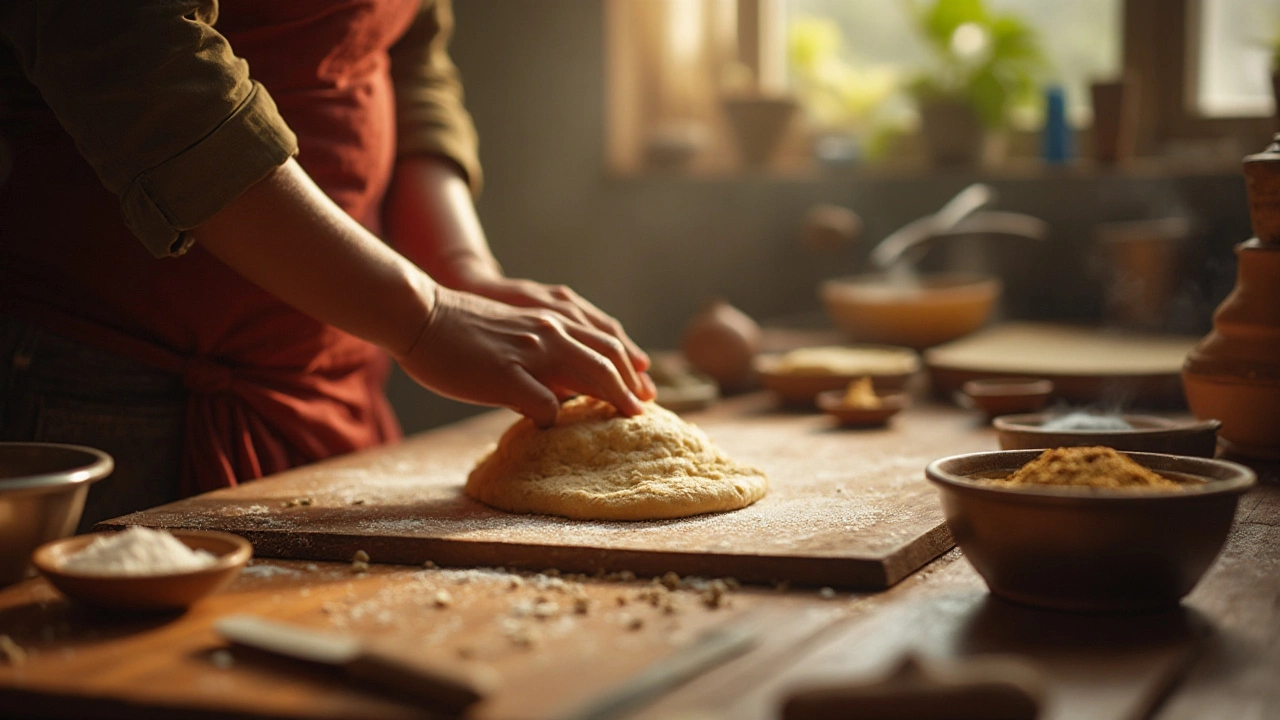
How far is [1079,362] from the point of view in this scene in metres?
2.34

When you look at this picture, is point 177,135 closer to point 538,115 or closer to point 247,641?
point 247,641

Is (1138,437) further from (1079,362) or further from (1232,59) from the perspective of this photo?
(1232,59)

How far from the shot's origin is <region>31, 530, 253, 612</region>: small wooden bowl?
103 cm

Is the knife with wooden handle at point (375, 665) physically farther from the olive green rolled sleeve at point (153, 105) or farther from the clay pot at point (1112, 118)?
the clay pot at point (1112, 118)

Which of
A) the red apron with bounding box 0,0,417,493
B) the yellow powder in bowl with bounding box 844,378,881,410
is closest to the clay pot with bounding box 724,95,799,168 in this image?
the yellow powder in bowl with bounding box 844,378,881,410

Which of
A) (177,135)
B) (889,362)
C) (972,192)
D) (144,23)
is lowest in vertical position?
(889,362)

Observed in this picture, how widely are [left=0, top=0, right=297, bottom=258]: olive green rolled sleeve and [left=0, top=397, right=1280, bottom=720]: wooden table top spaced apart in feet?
1.37

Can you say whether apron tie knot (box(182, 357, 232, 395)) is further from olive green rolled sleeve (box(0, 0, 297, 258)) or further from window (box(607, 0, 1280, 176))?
window (box(607, 0, 1280, 176))

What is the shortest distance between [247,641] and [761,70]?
3375 millimetres

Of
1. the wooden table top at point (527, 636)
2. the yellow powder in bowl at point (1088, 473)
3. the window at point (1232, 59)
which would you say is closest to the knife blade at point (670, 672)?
the wooden table top at point (527, 636)

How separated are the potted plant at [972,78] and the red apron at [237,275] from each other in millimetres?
1886

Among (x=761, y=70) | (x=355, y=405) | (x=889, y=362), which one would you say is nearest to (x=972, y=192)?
(x=889, y=362)

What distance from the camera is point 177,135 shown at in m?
1.31

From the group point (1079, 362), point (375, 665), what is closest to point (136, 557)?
point (375, 665)
